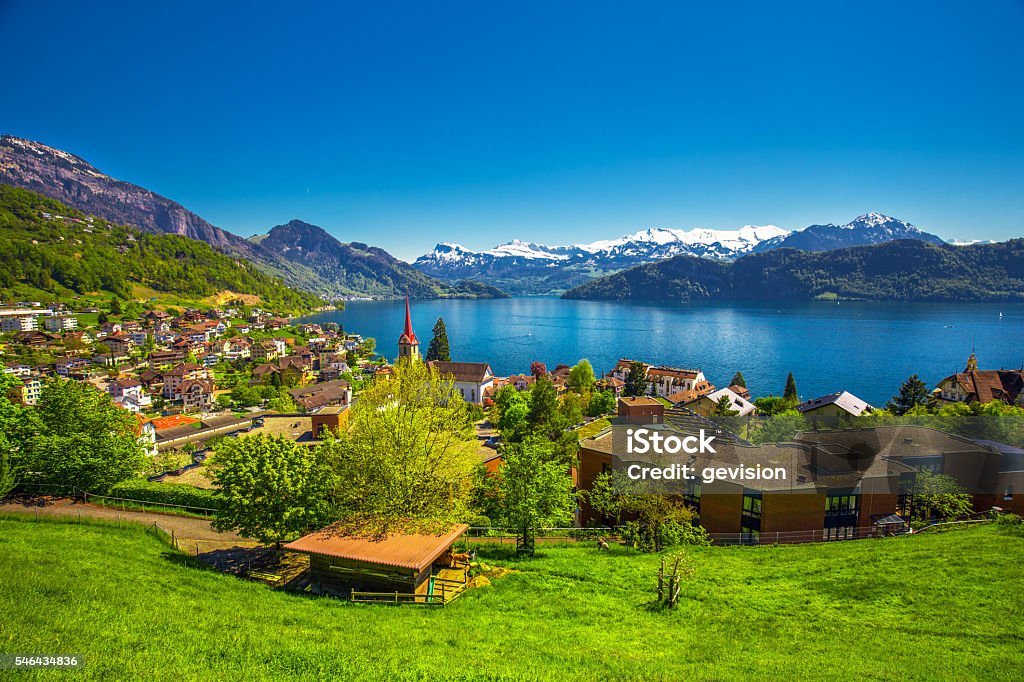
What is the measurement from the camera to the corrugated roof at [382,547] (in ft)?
48.2

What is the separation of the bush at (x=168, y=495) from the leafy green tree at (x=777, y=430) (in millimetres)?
29444

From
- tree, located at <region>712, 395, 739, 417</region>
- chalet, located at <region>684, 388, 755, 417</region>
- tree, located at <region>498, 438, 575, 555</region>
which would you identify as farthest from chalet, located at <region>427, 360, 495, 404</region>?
tree, located at <region>498, 438, 575, 555</region>

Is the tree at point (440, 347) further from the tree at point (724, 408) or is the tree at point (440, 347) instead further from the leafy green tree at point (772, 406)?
the leafy green tree at point (772, 406)

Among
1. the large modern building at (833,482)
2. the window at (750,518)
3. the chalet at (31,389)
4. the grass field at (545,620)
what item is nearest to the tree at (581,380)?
the large modern building at (833,482)

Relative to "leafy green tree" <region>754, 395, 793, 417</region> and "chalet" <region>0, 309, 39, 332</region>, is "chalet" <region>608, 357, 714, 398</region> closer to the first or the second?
"leafy green tree" <region>754, 395, 793, 417</region>

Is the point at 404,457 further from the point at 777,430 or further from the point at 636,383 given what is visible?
the point at 636,383

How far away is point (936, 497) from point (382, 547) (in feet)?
87.1

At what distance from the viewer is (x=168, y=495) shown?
74.9 feet

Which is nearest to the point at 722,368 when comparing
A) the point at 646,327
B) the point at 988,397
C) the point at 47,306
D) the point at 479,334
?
the point at 988,397

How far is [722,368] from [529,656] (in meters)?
103

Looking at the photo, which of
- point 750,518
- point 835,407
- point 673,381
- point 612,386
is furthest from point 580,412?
point 673,381

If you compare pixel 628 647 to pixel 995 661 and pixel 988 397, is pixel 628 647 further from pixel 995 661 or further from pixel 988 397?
pixel 988 397

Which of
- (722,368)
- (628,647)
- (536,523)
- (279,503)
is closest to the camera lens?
(628,647)

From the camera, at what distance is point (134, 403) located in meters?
78.7
